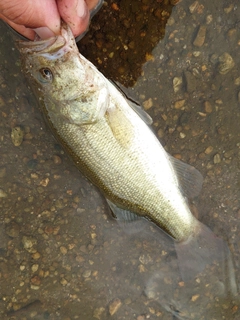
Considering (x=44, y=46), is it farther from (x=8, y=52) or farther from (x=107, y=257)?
(x=107, y=257)

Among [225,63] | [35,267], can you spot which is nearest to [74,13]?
[225,63]

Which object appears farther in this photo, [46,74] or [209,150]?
[209,150]

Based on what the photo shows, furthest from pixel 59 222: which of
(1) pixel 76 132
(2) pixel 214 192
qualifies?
(2) pixel 214 192

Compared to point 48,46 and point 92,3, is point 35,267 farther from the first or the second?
point 92,3

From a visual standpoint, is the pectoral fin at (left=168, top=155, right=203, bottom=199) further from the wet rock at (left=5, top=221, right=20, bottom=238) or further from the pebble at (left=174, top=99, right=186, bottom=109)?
the wet rock at (left=5, top=221, right=20, bottom=238)

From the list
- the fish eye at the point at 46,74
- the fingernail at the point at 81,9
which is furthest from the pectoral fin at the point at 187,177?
the fingernail at the point at 81,9

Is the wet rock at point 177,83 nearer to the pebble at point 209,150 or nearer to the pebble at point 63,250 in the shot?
the pebble at point 209,150
